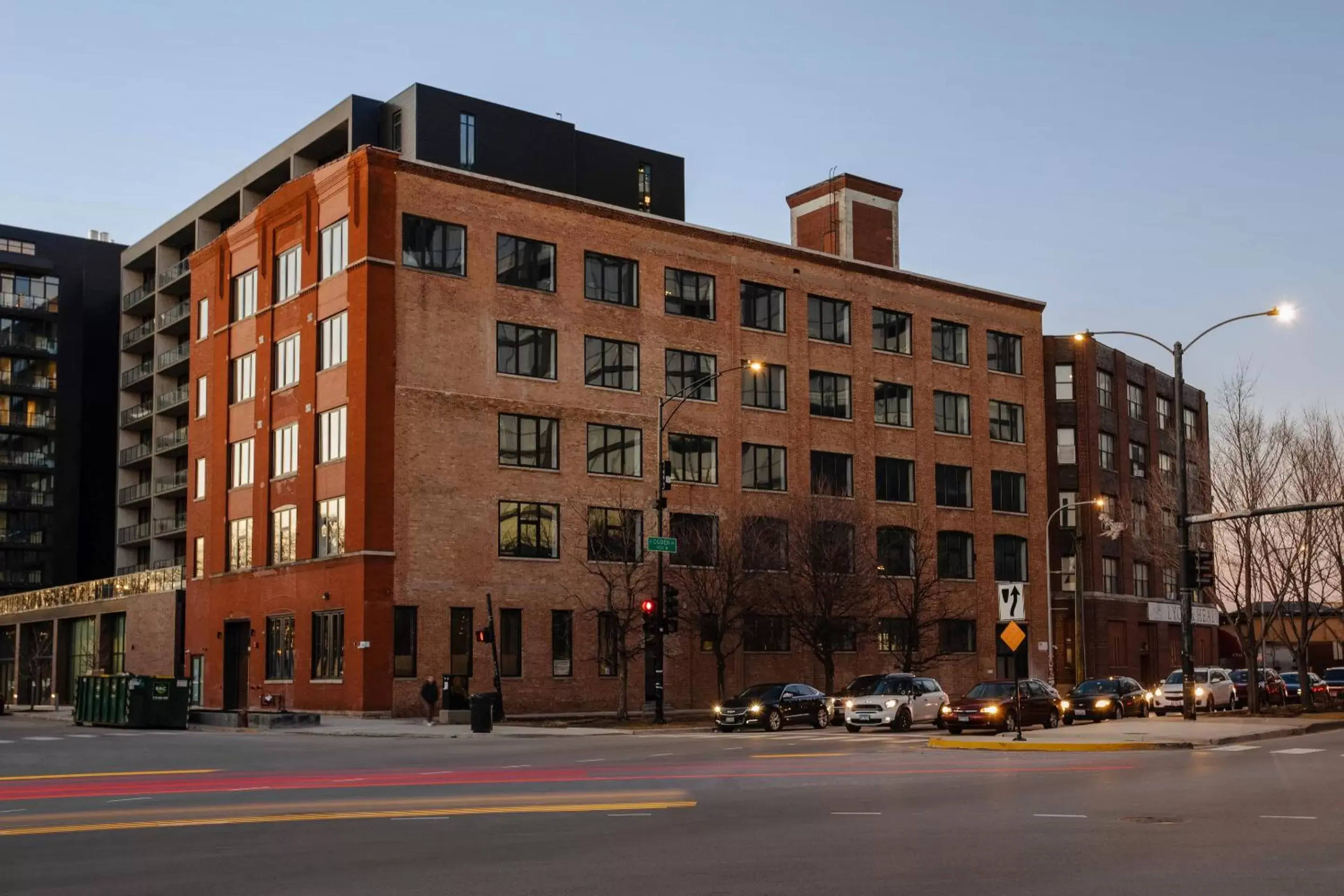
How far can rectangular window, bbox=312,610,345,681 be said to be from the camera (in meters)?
52.1

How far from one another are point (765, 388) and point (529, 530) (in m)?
13.9

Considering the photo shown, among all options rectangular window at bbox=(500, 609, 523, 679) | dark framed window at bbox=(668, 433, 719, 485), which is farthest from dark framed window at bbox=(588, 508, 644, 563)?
rectangular window at bbox=(500, 609, 523, 679)

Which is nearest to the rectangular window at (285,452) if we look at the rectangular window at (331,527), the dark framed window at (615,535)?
the rectangular window at (331,527)

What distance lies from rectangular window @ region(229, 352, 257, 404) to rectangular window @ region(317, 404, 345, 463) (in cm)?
695

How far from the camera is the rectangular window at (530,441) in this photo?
54.9 metres

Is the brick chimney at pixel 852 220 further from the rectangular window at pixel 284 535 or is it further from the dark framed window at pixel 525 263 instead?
the rectangular window at pixel 284 535

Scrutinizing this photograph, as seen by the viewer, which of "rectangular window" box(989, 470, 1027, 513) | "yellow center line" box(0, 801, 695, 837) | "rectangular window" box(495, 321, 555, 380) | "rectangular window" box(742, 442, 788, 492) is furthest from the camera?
"rectangular window" box(989, 470, 1027, 513)

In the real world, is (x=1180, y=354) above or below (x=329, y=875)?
above

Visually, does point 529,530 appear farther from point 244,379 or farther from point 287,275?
point 244,379

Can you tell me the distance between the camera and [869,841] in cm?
1438

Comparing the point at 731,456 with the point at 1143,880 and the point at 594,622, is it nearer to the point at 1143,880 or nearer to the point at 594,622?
the point at 594,622

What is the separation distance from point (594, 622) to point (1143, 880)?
45171 mm

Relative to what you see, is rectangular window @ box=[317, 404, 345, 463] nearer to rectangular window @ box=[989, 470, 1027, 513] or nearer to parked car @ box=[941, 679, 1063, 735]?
parked car @ box=[941, 679, 1063, 735]

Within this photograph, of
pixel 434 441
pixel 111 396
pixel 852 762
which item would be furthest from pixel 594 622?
pixel 111 396
